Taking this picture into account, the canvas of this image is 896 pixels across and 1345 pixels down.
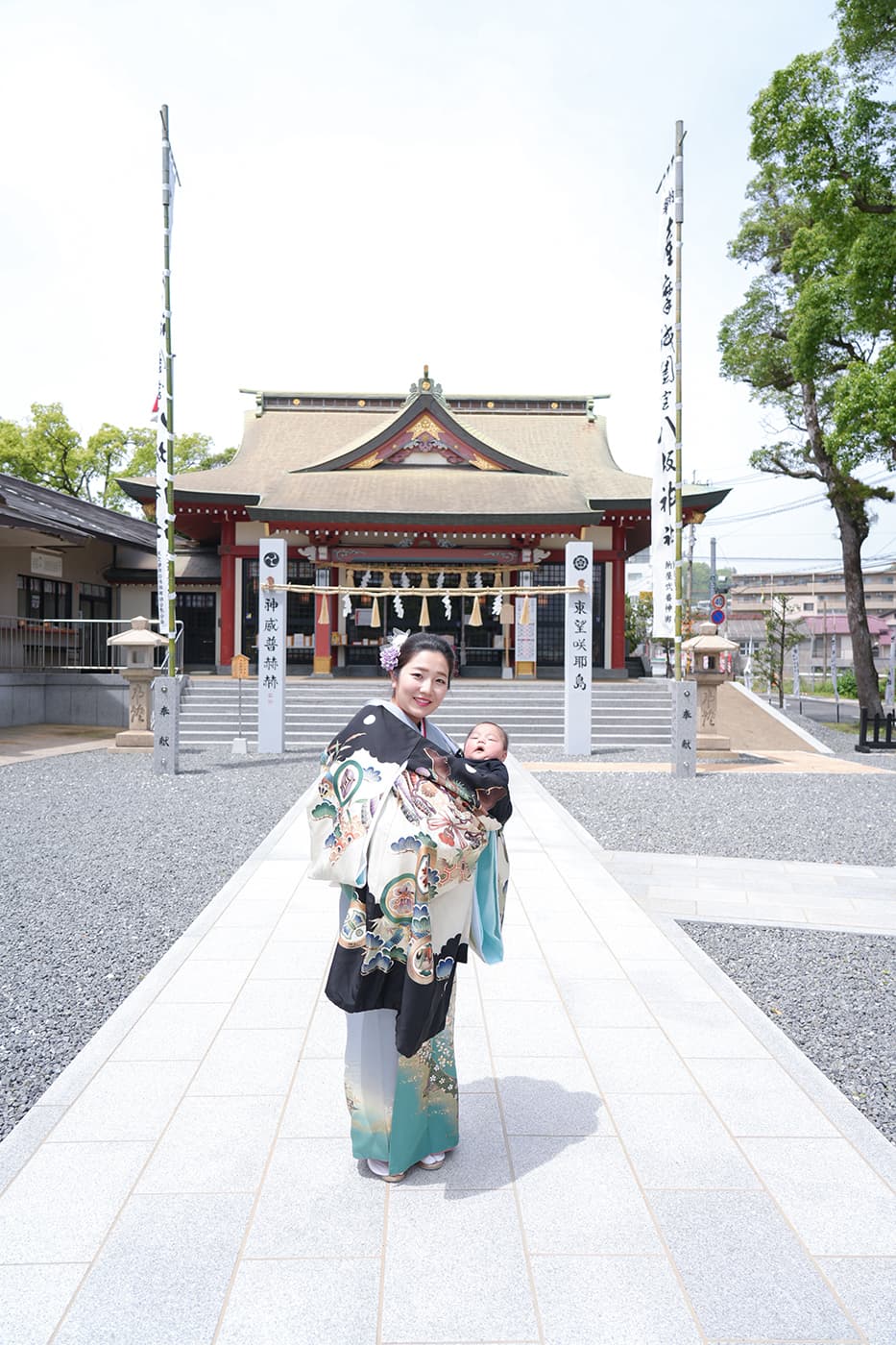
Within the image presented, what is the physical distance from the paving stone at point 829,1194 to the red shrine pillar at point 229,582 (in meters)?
19.3

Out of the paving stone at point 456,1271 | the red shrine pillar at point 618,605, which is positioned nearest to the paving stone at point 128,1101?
the paving stone at point 456,1271

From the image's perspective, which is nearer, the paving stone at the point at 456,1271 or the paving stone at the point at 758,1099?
the paving stone at the point at 456,1271

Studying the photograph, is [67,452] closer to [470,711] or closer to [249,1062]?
[470,711]

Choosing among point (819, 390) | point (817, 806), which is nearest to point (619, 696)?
point (817, 806)

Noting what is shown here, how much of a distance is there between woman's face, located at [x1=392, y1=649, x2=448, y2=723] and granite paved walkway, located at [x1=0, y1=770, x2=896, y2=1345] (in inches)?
57.6

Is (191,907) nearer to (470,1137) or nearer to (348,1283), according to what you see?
(470,1137)

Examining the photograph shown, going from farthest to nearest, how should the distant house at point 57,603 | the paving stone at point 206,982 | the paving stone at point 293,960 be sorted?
the distant house at point 57,603 → the paving stone at point 293,960 → the paving stone at point 206,982

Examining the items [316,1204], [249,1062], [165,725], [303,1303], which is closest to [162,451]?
[165,725]

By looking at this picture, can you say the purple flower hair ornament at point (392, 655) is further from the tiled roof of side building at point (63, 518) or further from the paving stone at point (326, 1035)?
the tiled roof of side building at point (63, 518)

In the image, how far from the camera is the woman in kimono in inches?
96.5

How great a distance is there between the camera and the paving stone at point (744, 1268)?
209 centimetres

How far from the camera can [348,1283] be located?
2.18 metres

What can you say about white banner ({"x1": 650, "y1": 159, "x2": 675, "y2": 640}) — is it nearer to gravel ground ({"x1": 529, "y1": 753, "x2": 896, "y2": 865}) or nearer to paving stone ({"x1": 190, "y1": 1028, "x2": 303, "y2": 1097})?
gravel ground ({"x1": 529, "y1": 753, "x2": 896, "y2": 865})

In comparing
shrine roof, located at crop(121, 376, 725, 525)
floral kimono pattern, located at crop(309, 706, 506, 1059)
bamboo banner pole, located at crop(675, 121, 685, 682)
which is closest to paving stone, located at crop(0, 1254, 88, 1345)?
floral kimono pattern, located at crop(309, 706, 506, 1059)
